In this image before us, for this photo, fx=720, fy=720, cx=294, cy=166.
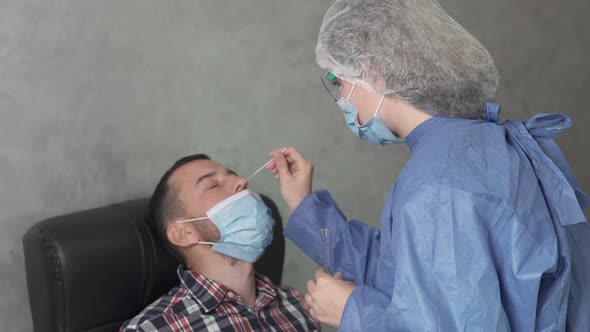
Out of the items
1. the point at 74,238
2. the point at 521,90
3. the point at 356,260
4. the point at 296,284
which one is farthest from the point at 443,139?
the point at 521,90

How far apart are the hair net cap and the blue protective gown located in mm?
63

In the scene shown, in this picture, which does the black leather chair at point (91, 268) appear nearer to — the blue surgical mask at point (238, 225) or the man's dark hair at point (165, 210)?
the man's dark hair at point (165, 210)

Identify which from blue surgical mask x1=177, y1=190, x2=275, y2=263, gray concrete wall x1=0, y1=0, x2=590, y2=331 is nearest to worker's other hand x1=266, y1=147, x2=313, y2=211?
blue surgical mask x1=177, y1=190, x2=275, y2=263

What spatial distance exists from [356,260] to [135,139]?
0.76 meters

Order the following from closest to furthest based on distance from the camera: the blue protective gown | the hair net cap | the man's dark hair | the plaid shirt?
the blue protective gown
the hair net cap
the plaid shirt
the man's dark hair

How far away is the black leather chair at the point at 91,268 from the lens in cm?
176

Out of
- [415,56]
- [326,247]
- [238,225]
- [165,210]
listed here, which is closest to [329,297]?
[326,247]

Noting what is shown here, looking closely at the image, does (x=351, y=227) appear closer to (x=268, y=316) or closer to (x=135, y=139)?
(x=268, y=316)

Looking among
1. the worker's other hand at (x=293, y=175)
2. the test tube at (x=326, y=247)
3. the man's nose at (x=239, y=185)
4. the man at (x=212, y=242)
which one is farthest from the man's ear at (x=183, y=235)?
the test tube at (x=326, y=247)

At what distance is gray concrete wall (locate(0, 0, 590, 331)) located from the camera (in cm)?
192

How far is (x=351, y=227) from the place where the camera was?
1.92 meters

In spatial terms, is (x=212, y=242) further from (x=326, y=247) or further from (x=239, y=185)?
(x=326, y=247)

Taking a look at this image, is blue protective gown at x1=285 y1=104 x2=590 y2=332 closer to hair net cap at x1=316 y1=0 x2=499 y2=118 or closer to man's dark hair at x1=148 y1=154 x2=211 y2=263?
hair net cap at x1=316 y1=0 x2=499 y2=118

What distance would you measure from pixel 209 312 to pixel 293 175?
447mm
